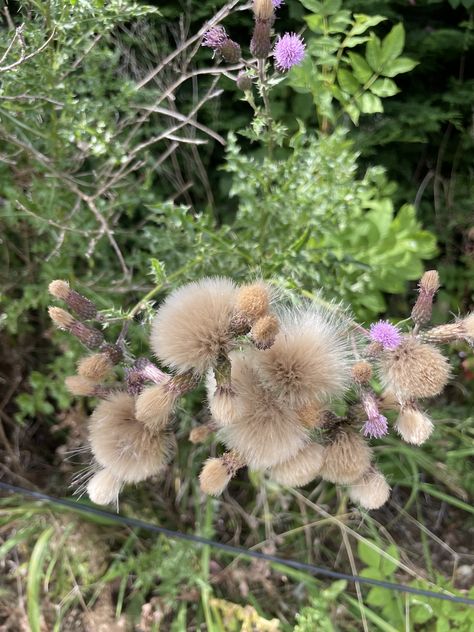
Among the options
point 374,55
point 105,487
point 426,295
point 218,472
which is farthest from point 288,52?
point 105,487

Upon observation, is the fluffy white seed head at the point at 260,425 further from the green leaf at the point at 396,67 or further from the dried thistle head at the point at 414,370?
the green leaf at the point at 396,67

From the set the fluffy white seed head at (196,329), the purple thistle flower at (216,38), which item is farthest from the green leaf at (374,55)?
the fluffy white seed head at (196,329)

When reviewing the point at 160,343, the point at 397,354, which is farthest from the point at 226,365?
the point at 397,354

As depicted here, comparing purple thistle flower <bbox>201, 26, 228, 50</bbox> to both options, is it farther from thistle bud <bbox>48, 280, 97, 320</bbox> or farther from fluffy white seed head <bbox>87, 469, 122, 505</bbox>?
fluffy white seed head <bbox>87, 469, 122, 505</bbox>

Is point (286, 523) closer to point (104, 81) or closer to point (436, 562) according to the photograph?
point (436, 562)

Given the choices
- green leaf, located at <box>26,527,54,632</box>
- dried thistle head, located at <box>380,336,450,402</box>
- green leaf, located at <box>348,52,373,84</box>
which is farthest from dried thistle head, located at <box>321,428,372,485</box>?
green leaf, located at <box>26,527,54,632</box>
